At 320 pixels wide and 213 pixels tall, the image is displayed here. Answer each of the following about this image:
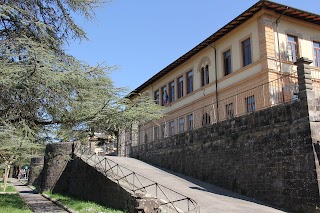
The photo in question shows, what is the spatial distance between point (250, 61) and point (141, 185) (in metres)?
9.56

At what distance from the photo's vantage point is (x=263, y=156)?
11.5 metres

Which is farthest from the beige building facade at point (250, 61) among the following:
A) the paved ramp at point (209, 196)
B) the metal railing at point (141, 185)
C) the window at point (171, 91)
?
the paved ramp at point (209, 196)

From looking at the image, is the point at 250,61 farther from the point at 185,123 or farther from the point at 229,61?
the point at 185,123

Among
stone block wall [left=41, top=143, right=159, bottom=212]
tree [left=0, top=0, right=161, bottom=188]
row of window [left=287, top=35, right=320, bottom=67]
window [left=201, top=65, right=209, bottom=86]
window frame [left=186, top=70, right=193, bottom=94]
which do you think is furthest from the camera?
window frame [left=186, top=70, right=193, bottom=94]

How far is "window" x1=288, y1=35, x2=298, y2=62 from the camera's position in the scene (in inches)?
687

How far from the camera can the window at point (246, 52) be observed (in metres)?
18.0

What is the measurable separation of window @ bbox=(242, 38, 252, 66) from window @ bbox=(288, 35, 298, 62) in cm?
203

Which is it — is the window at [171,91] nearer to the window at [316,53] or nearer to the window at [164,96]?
the window at [164,96]

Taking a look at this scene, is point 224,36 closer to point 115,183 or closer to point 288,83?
point 288,83

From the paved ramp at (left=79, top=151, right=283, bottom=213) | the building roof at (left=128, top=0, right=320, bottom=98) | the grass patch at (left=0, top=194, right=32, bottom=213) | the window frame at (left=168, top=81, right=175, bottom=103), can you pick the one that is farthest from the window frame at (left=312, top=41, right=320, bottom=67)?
the grass patch at (left=0, top=194, right=32, bottom=213)

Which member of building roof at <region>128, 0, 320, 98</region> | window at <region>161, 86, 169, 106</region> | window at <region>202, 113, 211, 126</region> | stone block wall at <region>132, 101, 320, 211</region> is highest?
building roof at <region>128, 0, 320, 98</region>

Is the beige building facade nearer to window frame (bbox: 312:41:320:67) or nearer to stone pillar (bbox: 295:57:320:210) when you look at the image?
window frame (bbox: 312:41:320:67)

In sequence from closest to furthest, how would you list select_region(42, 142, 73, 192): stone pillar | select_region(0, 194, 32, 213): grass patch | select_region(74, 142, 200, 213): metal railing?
select_region(74, 142, 200, 213): metal railing
select_region(0, 194, 32, 213): grass patch
select_region(42, 142, 73, 192): stone pillar

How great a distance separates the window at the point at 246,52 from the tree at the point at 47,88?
9.45 meters
